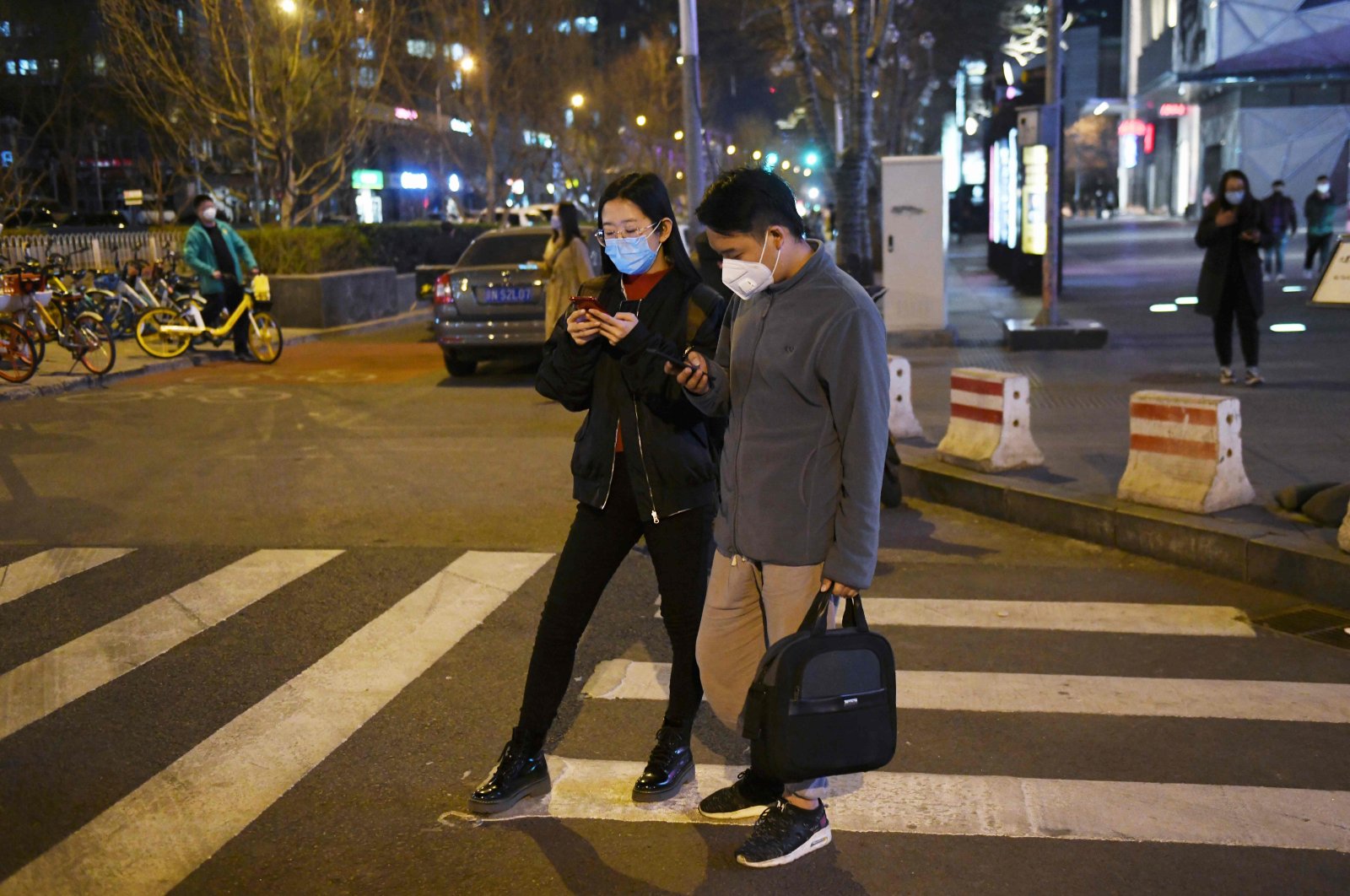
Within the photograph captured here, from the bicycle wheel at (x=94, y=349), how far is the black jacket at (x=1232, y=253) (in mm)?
11415

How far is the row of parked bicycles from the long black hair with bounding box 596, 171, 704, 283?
12.1 metres

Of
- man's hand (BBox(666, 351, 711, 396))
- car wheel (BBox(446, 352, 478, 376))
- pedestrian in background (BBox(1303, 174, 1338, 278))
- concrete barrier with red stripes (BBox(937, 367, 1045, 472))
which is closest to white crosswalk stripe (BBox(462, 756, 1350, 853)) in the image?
man's hand (BBox(666, 351, 711, 396))

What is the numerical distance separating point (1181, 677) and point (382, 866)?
3.27 meters

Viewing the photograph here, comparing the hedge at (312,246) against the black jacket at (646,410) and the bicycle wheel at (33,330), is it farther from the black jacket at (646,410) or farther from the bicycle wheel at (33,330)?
the black jacket at (646,410)

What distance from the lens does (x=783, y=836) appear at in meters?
3.83

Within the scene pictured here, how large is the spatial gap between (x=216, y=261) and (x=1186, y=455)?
12285 mm

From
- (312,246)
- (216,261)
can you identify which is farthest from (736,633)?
(312,246)

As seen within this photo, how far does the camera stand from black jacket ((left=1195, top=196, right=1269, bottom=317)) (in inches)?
435

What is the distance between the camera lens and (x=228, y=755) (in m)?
4.73

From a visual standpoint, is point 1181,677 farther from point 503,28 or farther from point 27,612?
point 503,28

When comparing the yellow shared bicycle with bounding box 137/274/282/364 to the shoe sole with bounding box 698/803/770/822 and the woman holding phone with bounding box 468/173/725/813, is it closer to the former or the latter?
the woman holding phone with bounding box 468/173/725/813

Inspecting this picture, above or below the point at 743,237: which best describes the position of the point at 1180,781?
below

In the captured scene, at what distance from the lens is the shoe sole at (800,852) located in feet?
12.5

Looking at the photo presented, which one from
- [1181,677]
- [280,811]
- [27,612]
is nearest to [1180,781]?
[1181,677]
